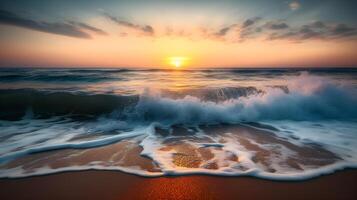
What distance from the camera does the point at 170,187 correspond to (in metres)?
2.58

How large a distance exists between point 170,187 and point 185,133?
8.67 ft

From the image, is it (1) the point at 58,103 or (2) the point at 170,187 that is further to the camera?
(1) the point at 58,103

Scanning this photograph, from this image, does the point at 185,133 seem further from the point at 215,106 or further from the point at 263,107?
the point at 263,107

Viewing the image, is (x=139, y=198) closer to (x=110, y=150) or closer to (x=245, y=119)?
(x=110, y=150)

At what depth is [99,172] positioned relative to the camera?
301cm

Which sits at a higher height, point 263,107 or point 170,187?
point 263,107

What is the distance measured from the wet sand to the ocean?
0.19 m

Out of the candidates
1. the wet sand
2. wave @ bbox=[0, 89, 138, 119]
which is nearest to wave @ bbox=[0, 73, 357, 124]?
wave @ bbox=[0, 89, 138, 119]

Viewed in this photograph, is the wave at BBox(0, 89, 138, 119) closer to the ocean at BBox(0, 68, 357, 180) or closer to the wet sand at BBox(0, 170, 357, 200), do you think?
the ocean at BBox(0, 68, 357, 180)

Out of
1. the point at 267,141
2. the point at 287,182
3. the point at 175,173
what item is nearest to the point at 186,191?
the point at 175,173

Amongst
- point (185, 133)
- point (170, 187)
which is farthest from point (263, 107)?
point (170, 187)

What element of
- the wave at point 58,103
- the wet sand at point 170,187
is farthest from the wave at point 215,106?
the wet sand at point 170,187

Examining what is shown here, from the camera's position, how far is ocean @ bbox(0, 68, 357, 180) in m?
3.22

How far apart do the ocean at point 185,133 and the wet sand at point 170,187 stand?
7.3 inches
